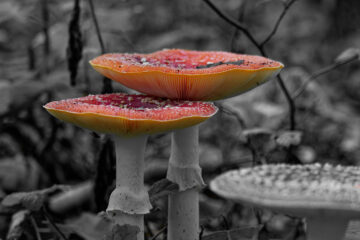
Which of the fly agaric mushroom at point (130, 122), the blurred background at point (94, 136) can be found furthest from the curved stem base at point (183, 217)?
the fly agaric mushroom at point (130, 122)

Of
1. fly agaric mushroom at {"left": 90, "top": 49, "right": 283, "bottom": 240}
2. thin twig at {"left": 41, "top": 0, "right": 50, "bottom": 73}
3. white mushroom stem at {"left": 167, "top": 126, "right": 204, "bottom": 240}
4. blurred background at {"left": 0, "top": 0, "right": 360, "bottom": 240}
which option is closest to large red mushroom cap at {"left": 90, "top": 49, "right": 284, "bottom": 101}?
fly agaric mushroom at {"left": 90, "top": 49, "right": 283, "bottom": 240}

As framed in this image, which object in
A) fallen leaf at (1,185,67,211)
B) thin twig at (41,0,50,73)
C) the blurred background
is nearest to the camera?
fallen leaf at (1,185,67,211)

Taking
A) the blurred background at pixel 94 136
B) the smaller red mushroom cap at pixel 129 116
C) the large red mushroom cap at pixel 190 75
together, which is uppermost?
the large red mushroom cap at pixel 190 75

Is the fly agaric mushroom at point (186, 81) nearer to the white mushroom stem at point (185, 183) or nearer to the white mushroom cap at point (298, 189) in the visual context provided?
the white mushroom stem at point (185, 183)

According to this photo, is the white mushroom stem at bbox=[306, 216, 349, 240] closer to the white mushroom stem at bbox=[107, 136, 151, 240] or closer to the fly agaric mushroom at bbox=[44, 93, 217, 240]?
the fly agaric mushroom at bbox=[44, 93, 217, 240]

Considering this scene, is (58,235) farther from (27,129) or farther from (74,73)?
(27,129)

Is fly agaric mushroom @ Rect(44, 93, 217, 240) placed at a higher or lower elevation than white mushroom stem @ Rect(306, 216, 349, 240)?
higher
